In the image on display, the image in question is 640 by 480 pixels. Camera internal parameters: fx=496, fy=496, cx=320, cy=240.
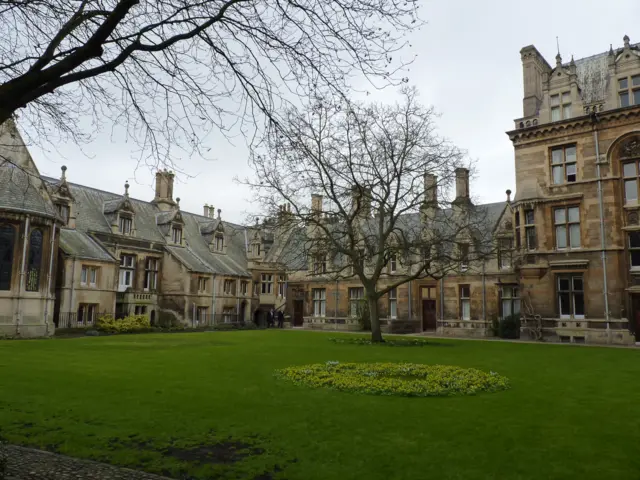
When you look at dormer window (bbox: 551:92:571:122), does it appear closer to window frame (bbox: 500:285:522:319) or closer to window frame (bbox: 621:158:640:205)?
window frame (bbox: 621:158:640:205)

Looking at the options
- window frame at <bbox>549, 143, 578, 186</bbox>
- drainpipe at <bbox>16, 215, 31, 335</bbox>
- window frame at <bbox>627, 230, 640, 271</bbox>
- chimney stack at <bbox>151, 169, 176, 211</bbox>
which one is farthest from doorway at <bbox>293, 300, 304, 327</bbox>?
window frame at <bbox>627, 230, 640, 271</bbox>

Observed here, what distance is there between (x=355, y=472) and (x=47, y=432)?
4.64 metres

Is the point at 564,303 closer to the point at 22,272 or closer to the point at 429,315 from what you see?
the point at 429,315

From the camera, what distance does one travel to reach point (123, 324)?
3419cm

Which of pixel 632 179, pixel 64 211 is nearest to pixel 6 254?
pixel 64 211

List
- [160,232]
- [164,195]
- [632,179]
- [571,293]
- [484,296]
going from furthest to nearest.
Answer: [164,195] → [160,232] → [484,296] → [571,293] → [632,179]

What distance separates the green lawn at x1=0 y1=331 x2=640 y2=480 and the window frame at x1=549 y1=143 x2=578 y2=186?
18.3m

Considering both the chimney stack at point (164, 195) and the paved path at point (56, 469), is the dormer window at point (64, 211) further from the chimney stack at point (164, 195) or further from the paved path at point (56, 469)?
the paved path at point (56, 469)

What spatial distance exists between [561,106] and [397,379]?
24397 mm

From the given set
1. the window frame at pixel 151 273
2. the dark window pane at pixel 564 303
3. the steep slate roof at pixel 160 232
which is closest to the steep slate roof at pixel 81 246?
the steep slate roof at pixel 160 232

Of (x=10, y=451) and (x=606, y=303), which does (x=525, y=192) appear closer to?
(x=606, y=303)

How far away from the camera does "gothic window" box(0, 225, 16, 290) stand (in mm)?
27834

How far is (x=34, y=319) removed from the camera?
92.9 ft

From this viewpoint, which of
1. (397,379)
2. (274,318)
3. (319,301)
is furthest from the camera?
(274,318)
